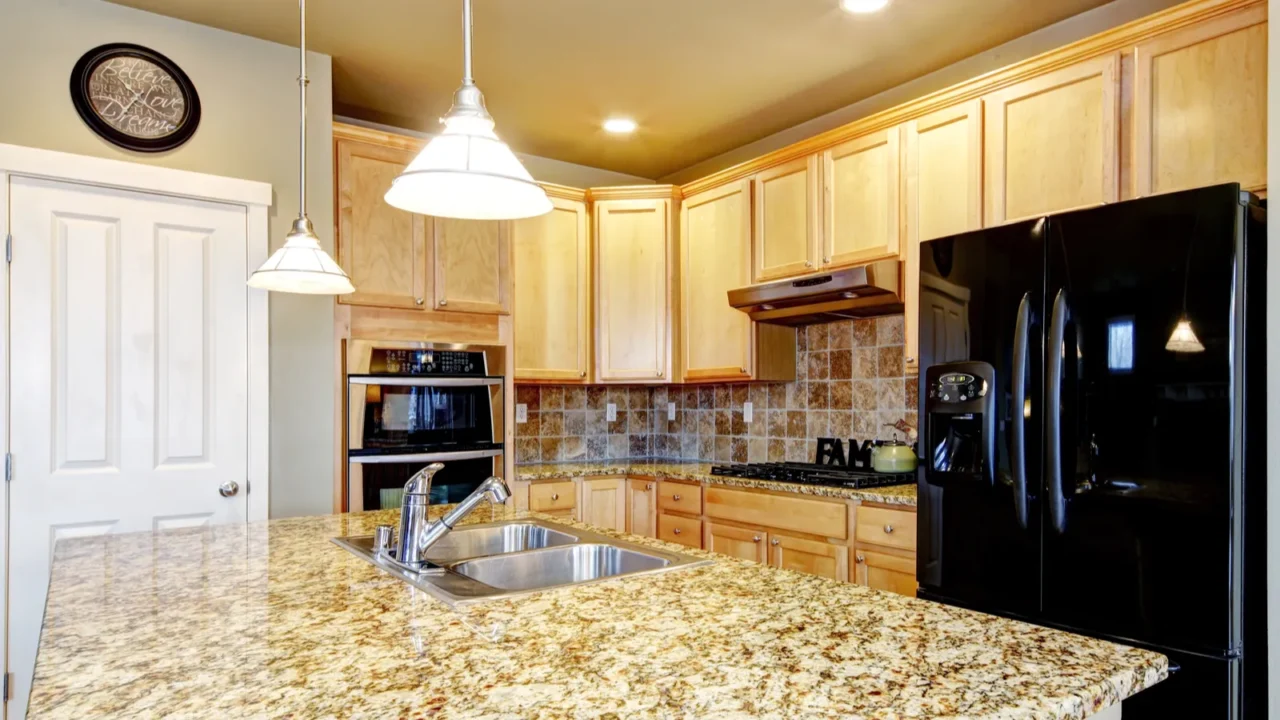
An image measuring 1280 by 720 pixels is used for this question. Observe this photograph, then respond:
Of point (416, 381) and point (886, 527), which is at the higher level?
point (416, 381)

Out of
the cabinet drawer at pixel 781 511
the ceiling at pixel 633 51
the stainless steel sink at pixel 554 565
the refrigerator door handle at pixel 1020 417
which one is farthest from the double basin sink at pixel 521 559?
the ceiling at pixel 633 51

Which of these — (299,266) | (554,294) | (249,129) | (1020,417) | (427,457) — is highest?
(249,129)

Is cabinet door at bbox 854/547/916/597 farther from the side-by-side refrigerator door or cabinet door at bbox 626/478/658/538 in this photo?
cabinet door at bbox 626/478/658/538

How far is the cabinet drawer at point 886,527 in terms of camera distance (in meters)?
2.79

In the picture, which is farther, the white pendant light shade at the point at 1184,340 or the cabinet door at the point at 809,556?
the cabinet door at the point at 809,556

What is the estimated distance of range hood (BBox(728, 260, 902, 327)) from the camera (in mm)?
3105

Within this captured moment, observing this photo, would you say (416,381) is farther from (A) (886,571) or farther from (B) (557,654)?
(B) (557,654)

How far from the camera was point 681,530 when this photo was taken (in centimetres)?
379

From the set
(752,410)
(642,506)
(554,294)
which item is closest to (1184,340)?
(752,410)

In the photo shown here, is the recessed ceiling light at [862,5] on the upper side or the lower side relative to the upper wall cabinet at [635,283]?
upper

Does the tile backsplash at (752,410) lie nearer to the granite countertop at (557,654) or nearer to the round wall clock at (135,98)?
the round wall clock at (135,98)

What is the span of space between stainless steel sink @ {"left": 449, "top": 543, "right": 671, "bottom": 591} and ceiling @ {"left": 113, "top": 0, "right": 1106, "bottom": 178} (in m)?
1.85

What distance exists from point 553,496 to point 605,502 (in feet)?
0.95

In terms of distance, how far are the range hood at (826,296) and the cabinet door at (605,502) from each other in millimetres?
1083
